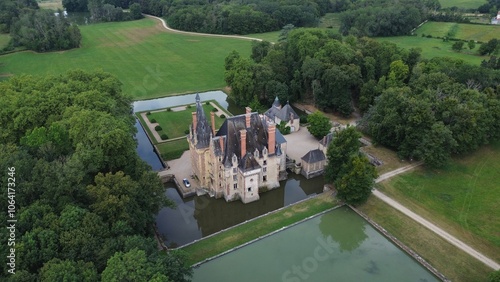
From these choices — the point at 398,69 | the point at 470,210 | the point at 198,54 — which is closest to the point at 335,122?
the point at 398,69

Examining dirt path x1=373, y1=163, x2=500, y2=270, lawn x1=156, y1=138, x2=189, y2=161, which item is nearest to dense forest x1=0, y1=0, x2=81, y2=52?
lawn x1=156, y1=138, x2=189, y2=161

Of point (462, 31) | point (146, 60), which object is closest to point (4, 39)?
point (146, 60)

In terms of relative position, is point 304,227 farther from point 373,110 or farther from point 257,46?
point 257,46

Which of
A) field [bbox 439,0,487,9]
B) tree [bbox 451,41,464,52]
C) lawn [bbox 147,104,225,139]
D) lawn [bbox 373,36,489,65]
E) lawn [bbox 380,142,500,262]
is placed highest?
field [bbox 439,0,487,9]

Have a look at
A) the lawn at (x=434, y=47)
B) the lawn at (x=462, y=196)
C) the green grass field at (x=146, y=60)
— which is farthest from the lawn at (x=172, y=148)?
the lawn at (x=434, y=47)

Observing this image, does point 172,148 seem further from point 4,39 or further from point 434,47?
point 4,39

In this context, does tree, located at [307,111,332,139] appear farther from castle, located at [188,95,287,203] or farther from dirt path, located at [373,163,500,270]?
castle, located at [188,95,287,203]
